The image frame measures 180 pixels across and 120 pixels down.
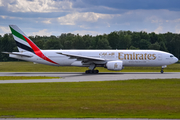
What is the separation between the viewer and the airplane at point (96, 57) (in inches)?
1542

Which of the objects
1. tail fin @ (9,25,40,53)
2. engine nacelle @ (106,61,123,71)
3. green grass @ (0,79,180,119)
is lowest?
green grass @ (0,79,180,119)

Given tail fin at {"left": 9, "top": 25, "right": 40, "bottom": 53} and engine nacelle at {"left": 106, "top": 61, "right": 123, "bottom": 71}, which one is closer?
engine nacelle at {"left": 106, "top": 61, "right": 123, "bottom": 71}

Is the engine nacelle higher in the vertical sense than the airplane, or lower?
lower

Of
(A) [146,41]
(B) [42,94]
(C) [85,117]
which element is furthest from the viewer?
(A) [146,41]

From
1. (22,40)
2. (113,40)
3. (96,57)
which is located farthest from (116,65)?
(113,40)

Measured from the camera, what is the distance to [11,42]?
10669 centimetres

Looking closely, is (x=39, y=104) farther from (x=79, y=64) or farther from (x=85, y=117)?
(x=79, y=64)

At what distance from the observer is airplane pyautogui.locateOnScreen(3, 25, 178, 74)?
128 ft

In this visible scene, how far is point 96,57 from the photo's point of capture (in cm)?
4106

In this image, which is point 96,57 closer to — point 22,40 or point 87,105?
point 22,40

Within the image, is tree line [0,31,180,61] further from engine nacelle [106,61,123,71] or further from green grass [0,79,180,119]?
green grass [0,79,180,119]

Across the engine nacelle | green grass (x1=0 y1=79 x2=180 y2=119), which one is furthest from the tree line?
green grass (x1=0 y1=79 x2=180 y2=119)

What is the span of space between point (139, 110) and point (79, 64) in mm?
27274

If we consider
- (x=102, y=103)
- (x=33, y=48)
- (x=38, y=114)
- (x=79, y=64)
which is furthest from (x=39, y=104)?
(x=33, y=48)
